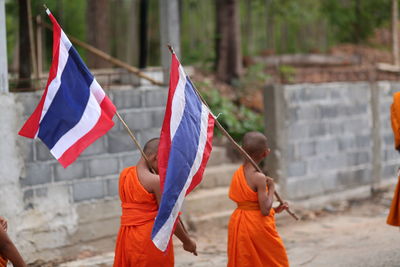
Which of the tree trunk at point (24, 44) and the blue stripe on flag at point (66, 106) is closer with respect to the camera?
the blue stripe on flag at point (66, 106)

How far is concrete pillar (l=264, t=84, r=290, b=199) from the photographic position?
9.16m

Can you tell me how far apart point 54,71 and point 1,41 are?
1863 mm

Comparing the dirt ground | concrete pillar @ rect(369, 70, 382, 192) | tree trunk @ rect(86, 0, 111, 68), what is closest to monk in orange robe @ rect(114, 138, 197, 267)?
the dirt ground

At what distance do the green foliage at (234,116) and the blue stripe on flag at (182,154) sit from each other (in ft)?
19.2

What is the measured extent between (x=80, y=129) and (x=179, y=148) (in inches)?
31.9

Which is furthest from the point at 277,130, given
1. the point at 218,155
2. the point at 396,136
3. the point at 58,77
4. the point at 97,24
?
the point at 58,77

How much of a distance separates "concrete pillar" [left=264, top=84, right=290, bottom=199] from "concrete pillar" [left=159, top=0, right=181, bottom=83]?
5.52 ft

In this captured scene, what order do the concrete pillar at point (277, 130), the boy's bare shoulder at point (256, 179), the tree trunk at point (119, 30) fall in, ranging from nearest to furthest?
1. the boy's bare shoulder at point (256, 179)
2. the concrete pillar at point (277, 130)
3. the tree trunk at point (119, 30)

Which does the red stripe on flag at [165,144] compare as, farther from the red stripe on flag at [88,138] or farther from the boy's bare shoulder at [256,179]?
the boy's bare shoulder at [256,179]

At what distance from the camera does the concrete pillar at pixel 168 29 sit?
8102 millimetres

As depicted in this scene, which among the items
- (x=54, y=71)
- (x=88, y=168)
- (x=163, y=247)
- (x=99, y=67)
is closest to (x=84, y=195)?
(x=88, y=168)

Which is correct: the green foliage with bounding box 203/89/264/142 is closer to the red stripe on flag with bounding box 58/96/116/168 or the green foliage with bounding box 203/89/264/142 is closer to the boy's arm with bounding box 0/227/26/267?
the red stripe on flag with bounding box 58/96/116/168

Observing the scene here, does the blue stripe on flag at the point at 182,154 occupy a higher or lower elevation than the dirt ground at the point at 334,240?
higher

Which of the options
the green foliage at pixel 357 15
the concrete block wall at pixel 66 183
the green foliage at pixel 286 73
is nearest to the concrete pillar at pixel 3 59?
the concrete block wall at pixel 66 183
